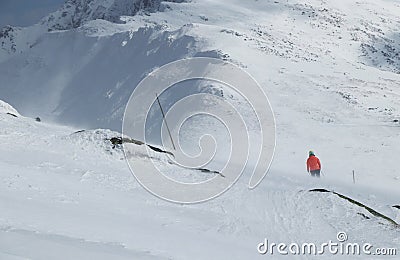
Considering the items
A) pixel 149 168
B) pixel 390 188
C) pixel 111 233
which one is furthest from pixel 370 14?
pixel 111 233

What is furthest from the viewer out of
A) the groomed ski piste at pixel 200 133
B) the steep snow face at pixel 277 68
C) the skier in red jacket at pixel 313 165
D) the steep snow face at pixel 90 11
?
the steep snow face at pixel 90 11

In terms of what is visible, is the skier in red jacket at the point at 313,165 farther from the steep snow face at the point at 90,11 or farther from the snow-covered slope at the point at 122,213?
the steep snow face at the point at 90,11

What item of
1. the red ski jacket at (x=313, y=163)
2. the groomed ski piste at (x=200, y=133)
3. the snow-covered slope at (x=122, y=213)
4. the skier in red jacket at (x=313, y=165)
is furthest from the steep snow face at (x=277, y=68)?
the snow-covered slope at (x=122, y=213)

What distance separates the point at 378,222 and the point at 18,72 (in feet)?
202

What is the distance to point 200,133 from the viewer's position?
30.0 metres

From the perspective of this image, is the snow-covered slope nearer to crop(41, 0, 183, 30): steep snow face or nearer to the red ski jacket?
the red ski jacket

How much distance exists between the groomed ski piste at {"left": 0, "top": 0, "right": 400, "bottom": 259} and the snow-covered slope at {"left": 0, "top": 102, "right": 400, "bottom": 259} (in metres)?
0.05

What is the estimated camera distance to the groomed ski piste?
8.34 meters

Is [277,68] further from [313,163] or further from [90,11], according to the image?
[90,11]

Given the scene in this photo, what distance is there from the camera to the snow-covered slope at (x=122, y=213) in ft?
22.7

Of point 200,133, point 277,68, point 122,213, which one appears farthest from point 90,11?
point 122,213

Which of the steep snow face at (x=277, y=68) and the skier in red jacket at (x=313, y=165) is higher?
the steep snow face at (x=277, y=68)

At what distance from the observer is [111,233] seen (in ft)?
25.3

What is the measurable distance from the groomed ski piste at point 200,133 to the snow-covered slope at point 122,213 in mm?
49
